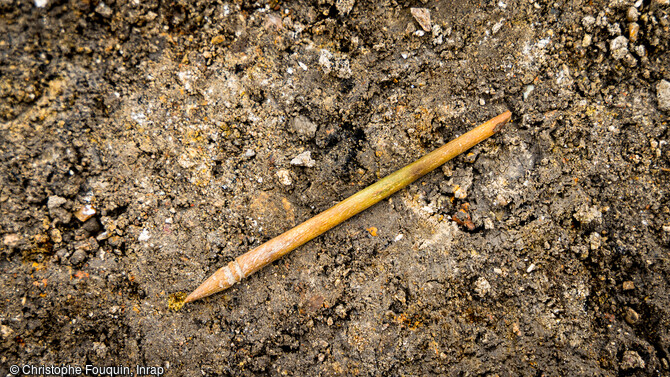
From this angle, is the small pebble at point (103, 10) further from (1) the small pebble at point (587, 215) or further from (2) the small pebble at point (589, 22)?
(1) the small pebble at point (587, 215)

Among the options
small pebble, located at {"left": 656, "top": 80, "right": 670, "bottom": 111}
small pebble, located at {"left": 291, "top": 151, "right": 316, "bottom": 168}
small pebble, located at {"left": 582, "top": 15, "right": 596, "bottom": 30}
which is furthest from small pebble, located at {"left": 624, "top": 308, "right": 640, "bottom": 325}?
small pebble, located at {"left": 291, "top": 151, "right": 316, "bottom": 168}

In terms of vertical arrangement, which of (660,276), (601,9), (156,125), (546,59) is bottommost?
(660,276)

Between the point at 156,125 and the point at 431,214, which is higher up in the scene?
the point at 156,125

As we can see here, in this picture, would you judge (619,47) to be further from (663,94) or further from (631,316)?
(631,316)

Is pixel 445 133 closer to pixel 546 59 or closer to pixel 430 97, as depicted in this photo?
pixel 430 97

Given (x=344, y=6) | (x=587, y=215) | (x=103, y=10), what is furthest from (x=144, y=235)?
(x=587, y=215)

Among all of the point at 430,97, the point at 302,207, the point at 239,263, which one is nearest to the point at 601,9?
the point at 430,97
